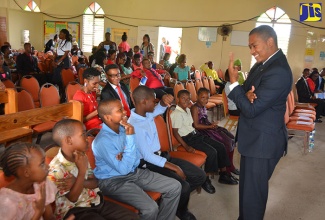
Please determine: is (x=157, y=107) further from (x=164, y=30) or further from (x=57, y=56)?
(x=164, y=30)

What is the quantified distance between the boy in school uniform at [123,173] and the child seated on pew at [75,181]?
14cm

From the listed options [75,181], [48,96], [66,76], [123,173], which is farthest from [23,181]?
[66,76]

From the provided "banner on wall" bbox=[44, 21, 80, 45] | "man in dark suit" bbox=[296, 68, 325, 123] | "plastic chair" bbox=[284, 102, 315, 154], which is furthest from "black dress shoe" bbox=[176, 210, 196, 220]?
"banner on wall" bbox=[44, 21, 80, 45]

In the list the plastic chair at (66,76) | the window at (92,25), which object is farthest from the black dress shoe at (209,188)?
the window at (92,25)

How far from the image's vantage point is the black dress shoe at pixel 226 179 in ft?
11.0

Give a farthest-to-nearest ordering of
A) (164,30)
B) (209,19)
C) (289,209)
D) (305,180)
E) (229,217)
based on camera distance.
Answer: (164,30) < (209,19) < (305,180) < (289,209) < (229,217)

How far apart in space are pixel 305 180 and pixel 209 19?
7.51 meters

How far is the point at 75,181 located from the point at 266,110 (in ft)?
4.23

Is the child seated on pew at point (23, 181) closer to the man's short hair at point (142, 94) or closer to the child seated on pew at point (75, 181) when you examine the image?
the child seated on pew at point (75, 181)

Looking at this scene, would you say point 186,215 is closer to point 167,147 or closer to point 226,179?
point 167,147

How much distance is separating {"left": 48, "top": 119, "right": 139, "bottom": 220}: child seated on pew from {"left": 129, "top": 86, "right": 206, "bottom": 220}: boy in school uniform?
1.84 ft

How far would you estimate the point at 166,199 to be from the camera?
2.24 meters

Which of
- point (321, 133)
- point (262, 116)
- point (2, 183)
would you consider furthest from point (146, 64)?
point (2, 183)

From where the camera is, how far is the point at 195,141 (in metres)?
3.24
